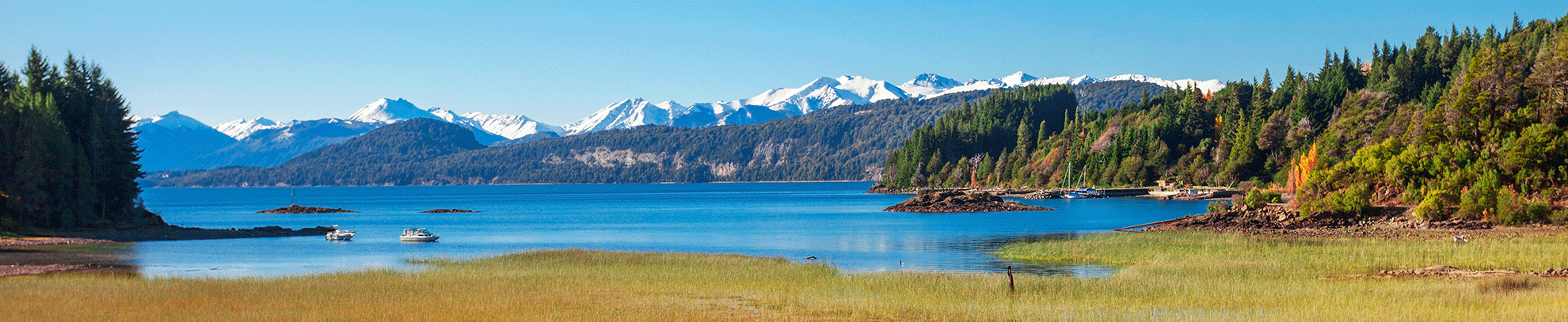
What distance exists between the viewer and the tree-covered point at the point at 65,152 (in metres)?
79.6

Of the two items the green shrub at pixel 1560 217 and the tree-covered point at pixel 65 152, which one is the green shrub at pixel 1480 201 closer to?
the green shrub at pixel 1560 217

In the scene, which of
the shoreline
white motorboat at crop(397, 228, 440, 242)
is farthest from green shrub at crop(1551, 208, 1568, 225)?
white motorboat at crop(397, 228, 440, 242)

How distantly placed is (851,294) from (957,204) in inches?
4571

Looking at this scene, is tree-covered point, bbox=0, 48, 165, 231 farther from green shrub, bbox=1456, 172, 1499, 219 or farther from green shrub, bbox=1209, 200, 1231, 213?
green shrub, bbox=1456, 172, 1499, 219

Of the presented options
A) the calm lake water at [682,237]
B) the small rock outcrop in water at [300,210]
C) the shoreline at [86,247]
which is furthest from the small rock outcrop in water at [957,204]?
the small rock outcrop in water at [300,210]

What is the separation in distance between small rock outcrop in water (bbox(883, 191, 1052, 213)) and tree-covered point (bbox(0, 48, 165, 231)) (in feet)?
301

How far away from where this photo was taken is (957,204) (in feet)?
506

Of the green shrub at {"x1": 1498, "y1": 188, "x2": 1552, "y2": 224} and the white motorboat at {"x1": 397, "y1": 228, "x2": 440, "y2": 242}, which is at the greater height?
the green shrub at {"x1": 1498, "y1": 188, "x2": 1552, "y2": 224}

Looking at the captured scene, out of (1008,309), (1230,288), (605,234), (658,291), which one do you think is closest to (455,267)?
(658,291)

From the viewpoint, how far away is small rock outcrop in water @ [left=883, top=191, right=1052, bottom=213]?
15075 cm

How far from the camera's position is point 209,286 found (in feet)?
138

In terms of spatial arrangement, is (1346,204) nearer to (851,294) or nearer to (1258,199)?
(1258,199)

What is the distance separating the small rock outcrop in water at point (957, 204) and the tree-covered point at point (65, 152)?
91.7m

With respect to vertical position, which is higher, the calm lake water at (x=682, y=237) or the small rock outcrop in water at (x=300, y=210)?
the small rock outcrop in water at (x=300, y=210)
